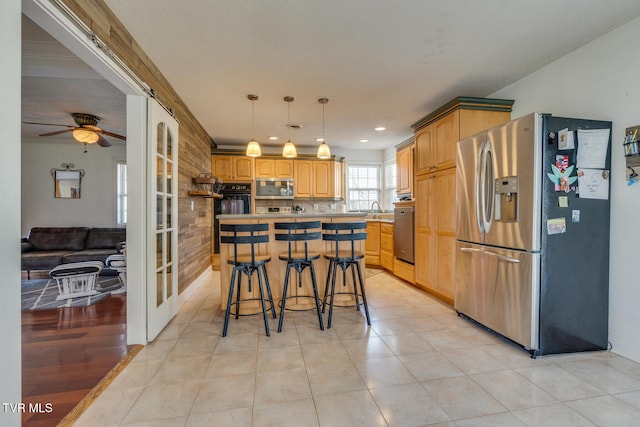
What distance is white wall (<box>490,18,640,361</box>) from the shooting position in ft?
6.98

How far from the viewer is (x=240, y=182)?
5.50 metres

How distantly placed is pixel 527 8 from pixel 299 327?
3.04 m

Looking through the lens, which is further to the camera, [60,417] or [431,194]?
[431,194]

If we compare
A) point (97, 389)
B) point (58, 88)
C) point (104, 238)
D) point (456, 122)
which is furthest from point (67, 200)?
point (456, 122)

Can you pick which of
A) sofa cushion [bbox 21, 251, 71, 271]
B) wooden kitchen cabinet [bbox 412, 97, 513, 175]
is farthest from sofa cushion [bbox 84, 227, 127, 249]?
wooden kitchen cabinet [bbox 412, 97, 513, 175]

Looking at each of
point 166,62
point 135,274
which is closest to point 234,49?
point 166,62

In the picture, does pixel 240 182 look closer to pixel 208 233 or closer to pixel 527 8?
pixel 208 233

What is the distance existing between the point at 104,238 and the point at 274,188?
10.2ft

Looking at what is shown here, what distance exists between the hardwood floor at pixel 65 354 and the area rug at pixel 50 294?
200mm

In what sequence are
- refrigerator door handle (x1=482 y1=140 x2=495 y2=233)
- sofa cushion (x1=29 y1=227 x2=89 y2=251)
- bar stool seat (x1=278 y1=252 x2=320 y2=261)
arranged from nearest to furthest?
1. refrigerator door handle (x1=482 y1=140 x2=495 y2=233)
2. bar stool seat (x1=278 y1=252 x2=320 y2=261)
3. sofa cushion (x1=29 y1=227 x2=89 y2=251)

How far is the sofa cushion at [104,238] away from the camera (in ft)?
16.3

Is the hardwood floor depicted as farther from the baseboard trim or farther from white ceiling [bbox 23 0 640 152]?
white ceiling [bbox 23 0 640 152]

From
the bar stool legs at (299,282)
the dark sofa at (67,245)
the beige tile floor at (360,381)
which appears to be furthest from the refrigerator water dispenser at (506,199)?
the dark sofa at (67,245)

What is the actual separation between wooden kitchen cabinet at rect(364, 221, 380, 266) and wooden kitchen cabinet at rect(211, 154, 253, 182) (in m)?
2.51
